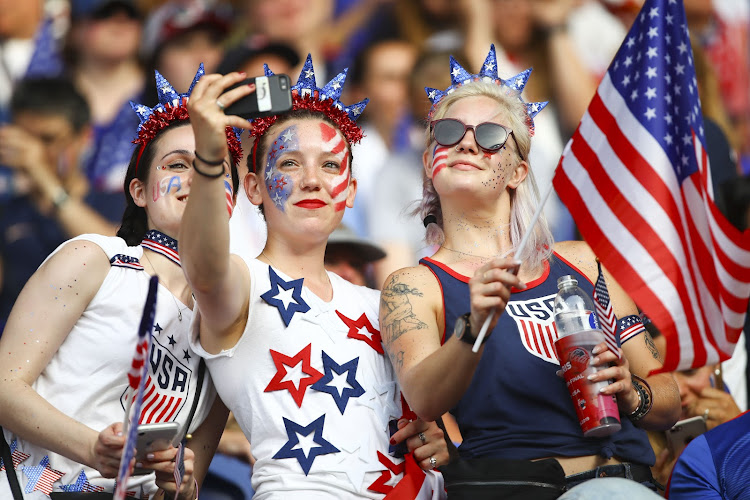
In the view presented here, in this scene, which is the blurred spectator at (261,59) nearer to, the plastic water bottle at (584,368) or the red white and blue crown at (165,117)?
the red white and blue crown at (165,117)

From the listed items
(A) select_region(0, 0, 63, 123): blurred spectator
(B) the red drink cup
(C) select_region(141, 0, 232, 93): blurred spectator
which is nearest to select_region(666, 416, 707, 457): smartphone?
(B) the red drink cup

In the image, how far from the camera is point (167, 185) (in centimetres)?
360

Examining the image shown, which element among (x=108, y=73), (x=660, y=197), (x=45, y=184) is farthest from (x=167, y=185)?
(x=108, y=73)

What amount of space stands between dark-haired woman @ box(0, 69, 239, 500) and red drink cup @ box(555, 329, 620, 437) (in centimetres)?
129

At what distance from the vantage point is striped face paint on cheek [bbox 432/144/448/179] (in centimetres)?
363

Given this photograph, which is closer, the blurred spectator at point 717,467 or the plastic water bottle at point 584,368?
the plastic water bottle at point 584,368

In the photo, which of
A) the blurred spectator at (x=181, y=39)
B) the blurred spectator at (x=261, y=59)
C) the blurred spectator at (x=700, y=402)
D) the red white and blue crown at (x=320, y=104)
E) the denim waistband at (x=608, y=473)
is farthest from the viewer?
the blurred spectator at (x=181, y=39)

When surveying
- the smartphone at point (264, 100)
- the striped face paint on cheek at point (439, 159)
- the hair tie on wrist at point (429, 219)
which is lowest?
the hair tie on wrist at point (429, 219)

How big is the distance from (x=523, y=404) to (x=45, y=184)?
393cm

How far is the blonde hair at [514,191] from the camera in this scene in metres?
3.65

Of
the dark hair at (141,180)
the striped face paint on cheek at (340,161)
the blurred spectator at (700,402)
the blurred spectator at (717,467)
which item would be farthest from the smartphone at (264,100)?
the blurred spectator at (700,402)

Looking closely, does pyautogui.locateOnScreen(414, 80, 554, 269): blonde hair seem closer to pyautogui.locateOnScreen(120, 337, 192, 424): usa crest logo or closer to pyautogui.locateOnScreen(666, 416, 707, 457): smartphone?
pyautogui.locateOnScreen(120, 337, 192, 424): usa crest logo

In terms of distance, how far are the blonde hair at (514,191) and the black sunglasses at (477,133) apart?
11cm

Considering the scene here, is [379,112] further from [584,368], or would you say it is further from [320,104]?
[584,368]
